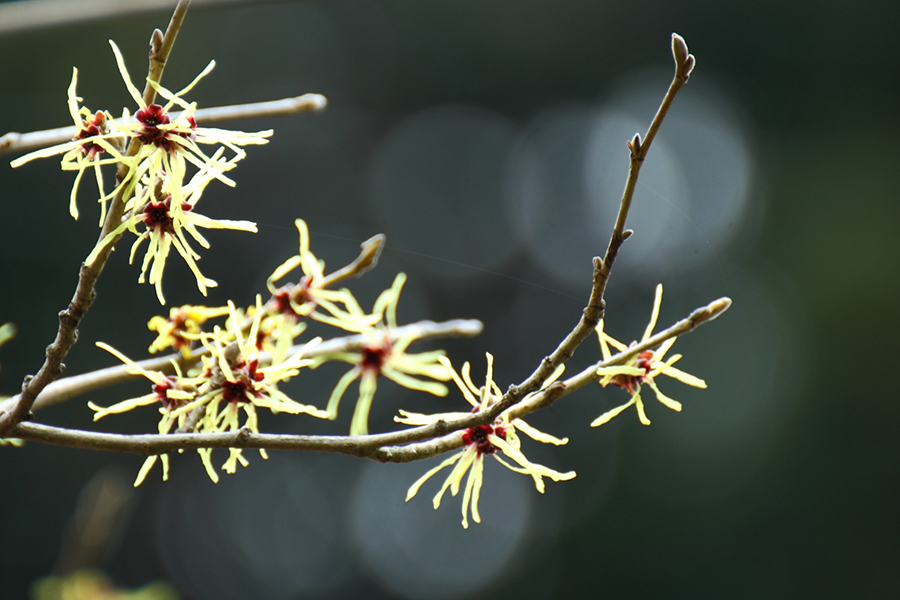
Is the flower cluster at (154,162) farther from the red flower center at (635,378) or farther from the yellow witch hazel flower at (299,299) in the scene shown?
the red flower center at (635,378)

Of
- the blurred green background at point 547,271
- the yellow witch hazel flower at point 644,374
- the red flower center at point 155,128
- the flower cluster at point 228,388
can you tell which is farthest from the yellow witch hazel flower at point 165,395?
the blurred green background at point 547,271

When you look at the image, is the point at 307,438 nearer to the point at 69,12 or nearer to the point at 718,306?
the point at 718,306

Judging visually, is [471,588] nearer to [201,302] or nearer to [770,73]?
[201,302]

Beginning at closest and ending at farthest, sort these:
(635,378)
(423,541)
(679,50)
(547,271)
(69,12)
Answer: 1. (679,50)
2. (635,378)
3. (69,12)
4. (547,271)
5. (423,541)

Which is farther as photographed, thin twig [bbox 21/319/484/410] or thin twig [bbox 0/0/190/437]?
thin twig [bbox 21/319/484/410]

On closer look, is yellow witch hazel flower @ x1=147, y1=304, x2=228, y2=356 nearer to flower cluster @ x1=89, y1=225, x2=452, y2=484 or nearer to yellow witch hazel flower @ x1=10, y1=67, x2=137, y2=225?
flower cluster @ x1=89, y1=225, x2=452, y2=484

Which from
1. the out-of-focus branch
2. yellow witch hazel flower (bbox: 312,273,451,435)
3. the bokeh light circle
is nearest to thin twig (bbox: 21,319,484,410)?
yellow witch hazel flower (bbox: 312,273,451,435)

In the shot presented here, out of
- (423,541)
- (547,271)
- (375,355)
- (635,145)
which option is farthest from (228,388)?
(423,541)
